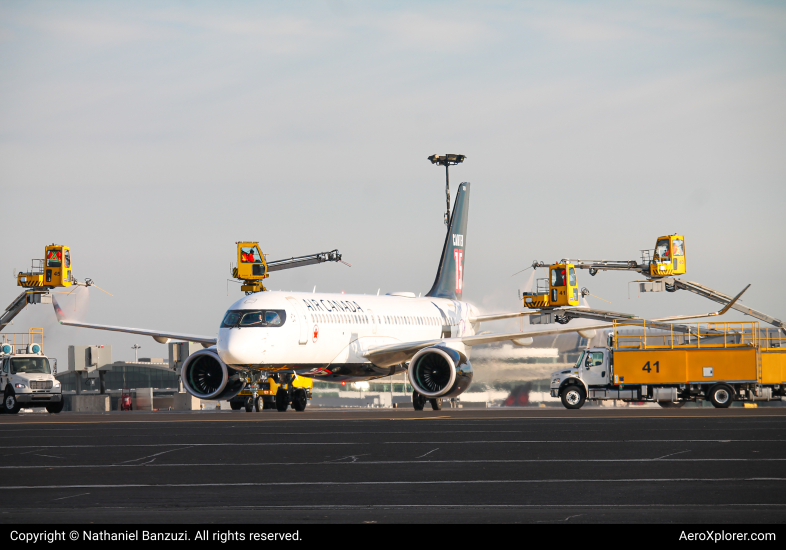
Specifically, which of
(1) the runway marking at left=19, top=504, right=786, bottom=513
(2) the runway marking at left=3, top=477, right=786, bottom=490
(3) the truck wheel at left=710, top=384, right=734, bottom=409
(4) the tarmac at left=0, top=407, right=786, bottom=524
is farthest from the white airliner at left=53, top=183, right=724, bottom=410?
(1) the runway marking at left=19, top=504, right=786, bottom=513

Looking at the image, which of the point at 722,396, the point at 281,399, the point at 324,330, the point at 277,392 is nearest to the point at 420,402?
the point at 324,330

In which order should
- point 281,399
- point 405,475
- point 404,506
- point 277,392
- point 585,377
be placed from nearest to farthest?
point 404,506, point 405,475, point 277,392, point 281,399, point 585,377

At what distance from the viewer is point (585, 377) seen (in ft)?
124

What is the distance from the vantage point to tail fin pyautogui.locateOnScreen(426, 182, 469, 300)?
47.2 meters

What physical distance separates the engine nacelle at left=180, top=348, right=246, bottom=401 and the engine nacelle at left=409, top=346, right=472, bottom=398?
616cm

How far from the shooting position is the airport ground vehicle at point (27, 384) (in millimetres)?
38062

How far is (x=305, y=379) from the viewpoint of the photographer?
40.8 meters

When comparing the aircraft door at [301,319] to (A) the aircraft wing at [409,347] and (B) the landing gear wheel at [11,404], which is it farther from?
(B) the landing gear wheel at [11,404]

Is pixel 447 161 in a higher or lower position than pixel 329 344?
higher

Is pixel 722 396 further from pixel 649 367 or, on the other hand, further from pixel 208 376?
pixel 208 376

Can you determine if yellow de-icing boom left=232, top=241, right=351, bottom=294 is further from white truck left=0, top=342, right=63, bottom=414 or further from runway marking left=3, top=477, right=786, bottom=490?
runway marking left=3, top=477, right=786, bottom=490

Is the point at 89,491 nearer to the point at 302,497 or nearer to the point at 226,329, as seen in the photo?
the point at 302,497

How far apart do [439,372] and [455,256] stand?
522 inches

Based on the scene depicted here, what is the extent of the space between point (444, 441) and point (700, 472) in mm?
6480
